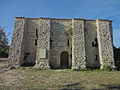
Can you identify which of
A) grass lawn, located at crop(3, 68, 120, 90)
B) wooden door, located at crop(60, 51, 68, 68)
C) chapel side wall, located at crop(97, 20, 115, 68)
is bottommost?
grass lawn, located at crop(3, 68, 120, 90)

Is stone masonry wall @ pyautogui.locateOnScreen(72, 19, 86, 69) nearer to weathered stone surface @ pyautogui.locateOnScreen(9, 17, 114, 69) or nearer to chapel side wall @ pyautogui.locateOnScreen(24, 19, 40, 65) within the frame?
weathered stone surface @ pyautogui.locateOnScreen(9, 17, 114, 69)

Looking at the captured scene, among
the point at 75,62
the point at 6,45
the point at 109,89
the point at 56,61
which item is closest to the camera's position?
the point at 109,89

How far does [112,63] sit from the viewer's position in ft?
43.4

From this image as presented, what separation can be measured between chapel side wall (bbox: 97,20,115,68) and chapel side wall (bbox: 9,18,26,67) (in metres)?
8.75

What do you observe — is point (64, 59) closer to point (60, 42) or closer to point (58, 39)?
point (60, 42)

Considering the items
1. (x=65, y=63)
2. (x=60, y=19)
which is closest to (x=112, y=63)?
(x=65, y=63)

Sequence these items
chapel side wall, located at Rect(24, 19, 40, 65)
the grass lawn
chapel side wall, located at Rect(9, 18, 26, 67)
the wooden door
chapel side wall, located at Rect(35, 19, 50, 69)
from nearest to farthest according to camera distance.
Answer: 1. the grass lawn
2. chapel side wall, located at Rect(9, 18, 26, 67)
3. chapel side wall, located at Rect(35, 19, 50, 69)
4. chapel side wall, located at Rect(24, 19, 40, 65)
5. the wooden door

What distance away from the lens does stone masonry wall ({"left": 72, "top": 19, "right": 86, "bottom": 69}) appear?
13000 millimetres

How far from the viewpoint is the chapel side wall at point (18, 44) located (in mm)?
12734

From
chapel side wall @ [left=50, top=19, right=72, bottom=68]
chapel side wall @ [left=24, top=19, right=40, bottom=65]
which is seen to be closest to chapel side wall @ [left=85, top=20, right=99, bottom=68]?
chapel side wall @ [left=50, top=19, right=72, bottom=68]

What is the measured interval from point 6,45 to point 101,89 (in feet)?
75.9

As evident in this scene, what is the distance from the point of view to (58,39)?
1423 cm

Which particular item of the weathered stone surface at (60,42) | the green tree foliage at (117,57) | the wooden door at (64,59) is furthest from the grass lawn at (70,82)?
the green tree foliage at (117,57)

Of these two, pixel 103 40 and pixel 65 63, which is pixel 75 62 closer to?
pixel 65 63
